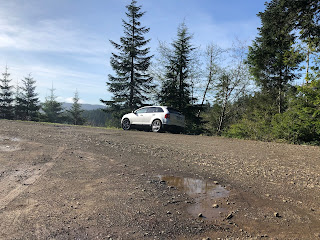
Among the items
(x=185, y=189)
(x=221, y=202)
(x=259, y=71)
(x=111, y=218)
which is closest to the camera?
(x=111, y=218)

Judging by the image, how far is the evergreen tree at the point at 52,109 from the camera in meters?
54.6

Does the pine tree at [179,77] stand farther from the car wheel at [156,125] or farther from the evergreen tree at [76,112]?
the evergreen tree at [76,112]

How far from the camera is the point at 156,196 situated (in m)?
3.71

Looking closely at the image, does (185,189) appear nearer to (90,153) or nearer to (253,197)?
(253,197)

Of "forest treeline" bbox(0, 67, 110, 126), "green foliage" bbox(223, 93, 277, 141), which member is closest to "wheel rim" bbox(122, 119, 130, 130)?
"green foliage" bbox(223, 93, 277, 141)

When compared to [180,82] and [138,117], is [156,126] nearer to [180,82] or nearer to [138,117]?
[138,117]

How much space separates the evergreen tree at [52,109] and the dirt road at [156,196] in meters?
52.6

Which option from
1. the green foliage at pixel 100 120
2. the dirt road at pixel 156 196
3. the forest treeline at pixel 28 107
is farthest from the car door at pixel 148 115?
the forest treeline at pixel 28 107

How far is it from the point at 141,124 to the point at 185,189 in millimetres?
11229

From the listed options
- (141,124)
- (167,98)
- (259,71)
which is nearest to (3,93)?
(167,98)

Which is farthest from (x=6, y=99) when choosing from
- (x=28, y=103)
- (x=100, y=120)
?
(x=100, y=120)

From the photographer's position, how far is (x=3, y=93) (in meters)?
50.7

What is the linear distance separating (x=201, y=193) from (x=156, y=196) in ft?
2.62

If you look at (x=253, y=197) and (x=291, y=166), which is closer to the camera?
(x=253, y=197)
